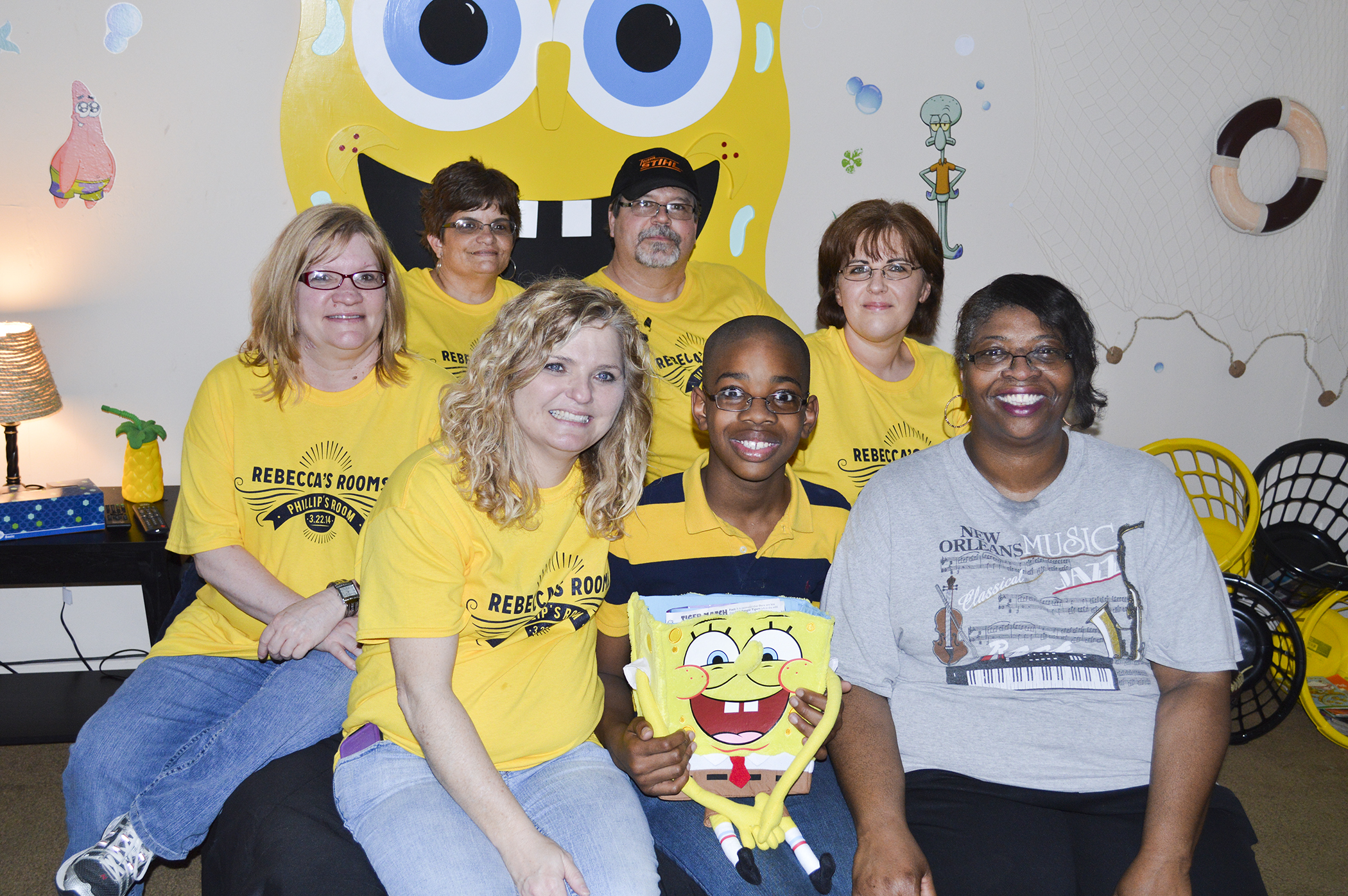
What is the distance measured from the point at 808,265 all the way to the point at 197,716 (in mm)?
2520

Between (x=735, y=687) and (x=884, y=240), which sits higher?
(x=884, y=240)

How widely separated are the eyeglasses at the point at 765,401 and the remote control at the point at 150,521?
75.1 inches

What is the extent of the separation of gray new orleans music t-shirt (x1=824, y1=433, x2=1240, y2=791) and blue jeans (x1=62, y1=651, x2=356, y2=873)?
3.79 feet

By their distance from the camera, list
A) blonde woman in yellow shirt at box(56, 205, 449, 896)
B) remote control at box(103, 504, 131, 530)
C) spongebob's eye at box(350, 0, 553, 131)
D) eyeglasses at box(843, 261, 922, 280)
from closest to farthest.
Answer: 1. blonde woman in yellow shirt at box(56, 205, 449, 896)
2. eyeglasses at box(843, 261, 922, 280)
3. remote control at box(103, 504, 131, 530)
4. spongebob's eye at box(350, 0, 553, 131)

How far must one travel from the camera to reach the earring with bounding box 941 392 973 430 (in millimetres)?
2336

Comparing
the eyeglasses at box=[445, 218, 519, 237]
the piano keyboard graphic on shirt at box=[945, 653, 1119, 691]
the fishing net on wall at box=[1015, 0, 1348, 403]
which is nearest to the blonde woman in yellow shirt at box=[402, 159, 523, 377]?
the eyeglasses at box=[445, 218, 519, 237]

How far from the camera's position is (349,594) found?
191 centimetres

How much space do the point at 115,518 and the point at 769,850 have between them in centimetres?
231

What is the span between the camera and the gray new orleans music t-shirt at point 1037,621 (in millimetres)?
1567

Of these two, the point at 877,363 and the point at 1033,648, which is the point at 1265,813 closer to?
the point at 1033,648

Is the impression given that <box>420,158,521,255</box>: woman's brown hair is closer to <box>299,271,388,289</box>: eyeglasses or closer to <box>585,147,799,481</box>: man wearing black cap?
<box>585,147,799,481</box>: man wearing black cap

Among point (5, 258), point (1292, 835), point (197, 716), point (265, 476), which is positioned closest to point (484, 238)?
point (265, 476)

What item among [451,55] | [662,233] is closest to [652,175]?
A: [662,233]

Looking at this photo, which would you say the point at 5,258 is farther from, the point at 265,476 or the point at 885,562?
the point at 885,562
